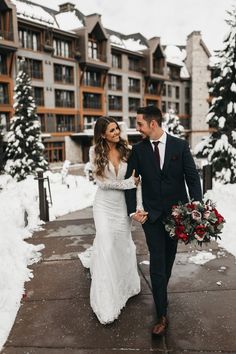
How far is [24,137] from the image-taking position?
26984 mm

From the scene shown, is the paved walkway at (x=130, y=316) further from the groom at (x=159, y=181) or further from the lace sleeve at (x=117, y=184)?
the lace sleeve at (x=117, y=184)

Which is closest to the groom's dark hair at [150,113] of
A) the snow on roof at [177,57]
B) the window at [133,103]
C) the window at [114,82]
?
the window at [114,82]

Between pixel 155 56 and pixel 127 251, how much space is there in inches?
2033

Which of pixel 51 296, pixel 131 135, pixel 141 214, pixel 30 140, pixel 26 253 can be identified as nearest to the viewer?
pixel 141 214

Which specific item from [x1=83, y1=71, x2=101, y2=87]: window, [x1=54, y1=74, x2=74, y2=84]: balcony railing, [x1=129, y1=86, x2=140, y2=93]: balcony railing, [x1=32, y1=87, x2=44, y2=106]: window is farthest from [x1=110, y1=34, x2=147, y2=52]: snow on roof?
[x1=32, y1=87, x2=44, y2=106]: window

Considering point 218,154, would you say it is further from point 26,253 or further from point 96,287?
point 96,287

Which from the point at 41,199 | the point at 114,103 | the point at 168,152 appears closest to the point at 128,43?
the point at 114,103

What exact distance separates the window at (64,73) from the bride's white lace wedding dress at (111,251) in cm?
3772

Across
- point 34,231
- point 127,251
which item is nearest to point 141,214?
point 127,251

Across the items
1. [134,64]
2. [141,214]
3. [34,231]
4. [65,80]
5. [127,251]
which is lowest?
[34,231]

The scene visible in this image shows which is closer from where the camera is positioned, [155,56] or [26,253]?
[26,253]

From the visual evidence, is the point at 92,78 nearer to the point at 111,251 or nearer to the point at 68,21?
the point at 68,21

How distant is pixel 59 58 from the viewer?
1537 inches

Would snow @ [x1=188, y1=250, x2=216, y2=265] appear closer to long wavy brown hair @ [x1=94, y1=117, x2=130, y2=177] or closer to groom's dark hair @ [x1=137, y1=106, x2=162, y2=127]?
long wavy brown hair @ [x1=94, y1=117, x2=130, y2=177]
